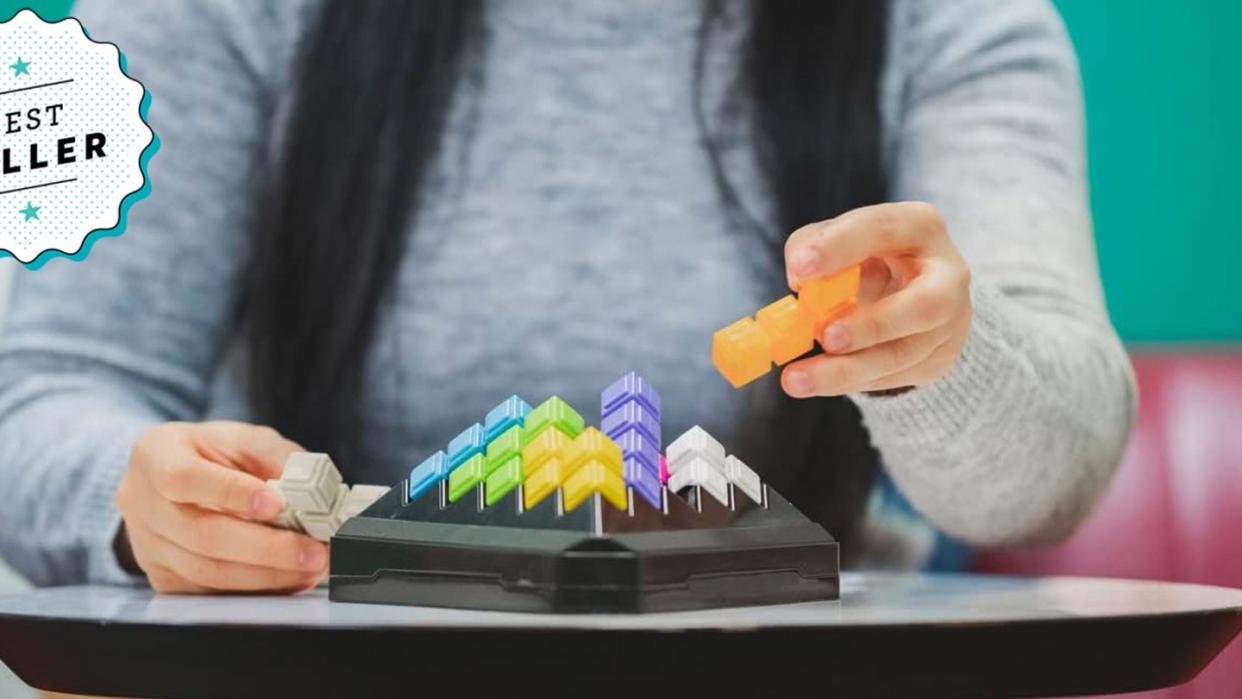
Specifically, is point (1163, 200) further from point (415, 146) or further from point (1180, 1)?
point (415, 146)

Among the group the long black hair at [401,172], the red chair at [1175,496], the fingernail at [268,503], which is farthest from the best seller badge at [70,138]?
the red chair at [1175,496]

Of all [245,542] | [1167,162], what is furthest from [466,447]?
[1167,162]

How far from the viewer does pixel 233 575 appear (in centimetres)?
60

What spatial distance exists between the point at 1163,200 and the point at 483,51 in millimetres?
608

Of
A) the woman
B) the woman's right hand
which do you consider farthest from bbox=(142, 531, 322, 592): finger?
the woman

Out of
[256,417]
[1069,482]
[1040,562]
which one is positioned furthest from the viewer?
[256,417]

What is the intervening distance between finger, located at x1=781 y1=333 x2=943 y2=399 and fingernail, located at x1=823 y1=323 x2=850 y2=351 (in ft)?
0.04

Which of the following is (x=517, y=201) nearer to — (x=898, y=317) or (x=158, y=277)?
(x=158, y=277)

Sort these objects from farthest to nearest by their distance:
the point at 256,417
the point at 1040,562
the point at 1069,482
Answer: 1. the point at 256,417
2. the point at 1040,562
3. the point at 1069,482

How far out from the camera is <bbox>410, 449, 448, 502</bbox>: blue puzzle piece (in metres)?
0.52

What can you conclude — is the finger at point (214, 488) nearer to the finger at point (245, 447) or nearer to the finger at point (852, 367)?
the finger at point (245, 447)

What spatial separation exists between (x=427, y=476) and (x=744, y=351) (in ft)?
0.48

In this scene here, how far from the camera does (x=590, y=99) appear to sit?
1.12m

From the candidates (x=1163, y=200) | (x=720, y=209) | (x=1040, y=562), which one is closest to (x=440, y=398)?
(x=720, y=209)
